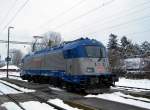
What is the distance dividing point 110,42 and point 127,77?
60.5 meters

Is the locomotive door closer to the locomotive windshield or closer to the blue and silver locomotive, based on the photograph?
the blue and silver locomotive

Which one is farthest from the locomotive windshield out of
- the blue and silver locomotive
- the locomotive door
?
the locomotive door

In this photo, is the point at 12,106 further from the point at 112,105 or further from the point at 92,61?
the point at 92,61

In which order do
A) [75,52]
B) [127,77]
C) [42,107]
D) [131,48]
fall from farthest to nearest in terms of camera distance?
[131,48], [127,77], [75,52], [42,107]

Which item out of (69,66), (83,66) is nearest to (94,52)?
(83,66)

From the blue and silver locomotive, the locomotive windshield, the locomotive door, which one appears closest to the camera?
the blue and silver locomotive

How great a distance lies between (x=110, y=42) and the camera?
322ft

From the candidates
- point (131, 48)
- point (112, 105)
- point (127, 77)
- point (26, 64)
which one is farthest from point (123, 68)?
point (131, 48)

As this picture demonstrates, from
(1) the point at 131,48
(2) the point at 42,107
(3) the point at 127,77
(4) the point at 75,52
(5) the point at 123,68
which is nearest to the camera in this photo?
(2) the point at 42,107

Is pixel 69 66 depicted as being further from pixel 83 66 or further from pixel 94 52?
pixel 94 52

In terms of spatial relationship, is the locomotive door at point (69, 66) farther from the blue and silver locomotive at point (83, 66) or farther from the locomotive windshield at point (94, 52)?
the locomotive windshield at point (94, 52)

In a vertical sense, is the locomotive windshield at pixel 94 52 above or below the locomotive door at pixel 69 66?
above

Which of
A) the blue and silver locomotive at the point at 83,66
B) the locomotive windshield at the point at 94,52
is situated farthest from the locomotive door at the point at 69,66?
the locomotive windshield at the point at 94,52

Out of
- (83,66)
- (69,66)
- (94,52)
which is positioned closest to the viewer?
(83,66)
